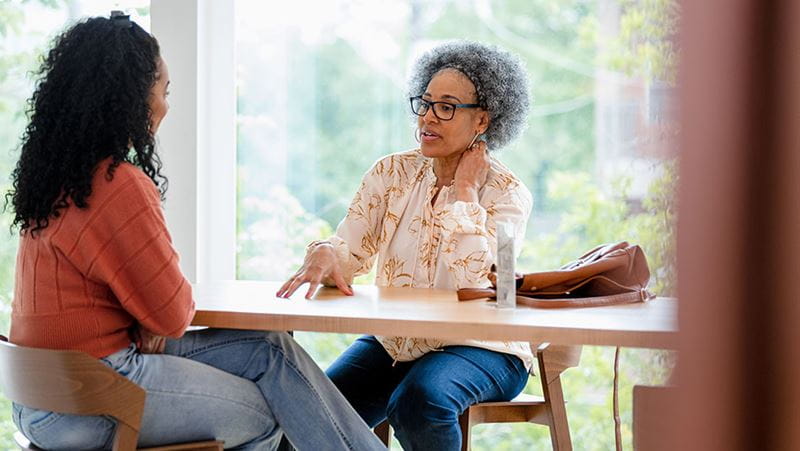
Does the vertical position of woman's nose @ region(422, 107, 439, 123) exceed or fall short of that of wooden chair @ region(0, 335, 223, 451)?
it exceeds it

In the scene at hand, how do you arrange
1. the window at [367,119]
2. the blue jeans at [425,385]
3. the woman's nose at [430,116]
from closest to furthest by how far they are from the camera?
the blue jeans at [425,385]
the woman's nose at [430,116]
the window at [367,119]

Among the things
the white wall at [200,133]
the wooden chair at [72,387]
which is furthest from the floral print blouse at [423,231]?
the white wall at [200,133]

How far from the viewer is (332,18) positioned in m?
3.50

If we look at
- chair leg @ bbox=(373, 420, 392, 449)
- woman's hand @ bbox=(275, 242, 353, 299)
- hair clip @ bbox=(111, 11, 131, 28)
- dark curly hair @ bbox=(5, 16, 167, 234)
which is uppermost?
hair clip @ bbox=(111, 11, 131, 28)

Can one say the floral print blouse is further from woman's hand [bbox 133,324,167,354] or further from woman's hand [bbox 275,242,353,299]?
woman's hand [bbox 133,324,167,354]

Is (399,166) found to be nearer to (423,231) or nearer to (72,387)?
(423,231)

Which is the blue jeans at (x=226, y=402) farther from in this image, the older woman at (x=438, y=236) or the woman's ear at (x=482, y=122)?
the woman's ear at (x=482, y=122)

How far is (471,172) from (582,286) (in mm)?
474

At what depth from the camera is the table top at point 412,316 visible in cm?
161

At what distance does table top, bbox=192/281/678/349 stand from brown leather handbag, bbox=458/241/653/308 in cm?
4

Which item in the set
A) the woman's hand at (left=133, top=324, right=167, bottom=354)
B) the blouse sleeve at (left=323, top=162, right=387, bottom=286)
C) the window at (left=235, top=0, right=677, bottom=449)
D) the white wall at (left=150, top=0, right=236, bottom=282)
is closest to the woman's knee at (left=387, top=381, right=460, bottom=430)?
the blouse sleeve at (left=323, top=162, right=387, bottom=286)

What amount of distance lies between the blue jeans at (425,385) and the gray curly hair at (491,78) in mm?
→ 632

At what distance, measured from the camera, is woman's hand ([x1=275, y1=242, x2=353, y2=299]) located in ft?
6.82

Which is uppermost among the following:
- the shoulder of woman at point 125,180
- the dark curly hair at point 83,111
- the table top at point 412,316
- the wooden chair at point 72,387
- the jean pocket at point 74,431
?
the dark curly hair at point 83,111
